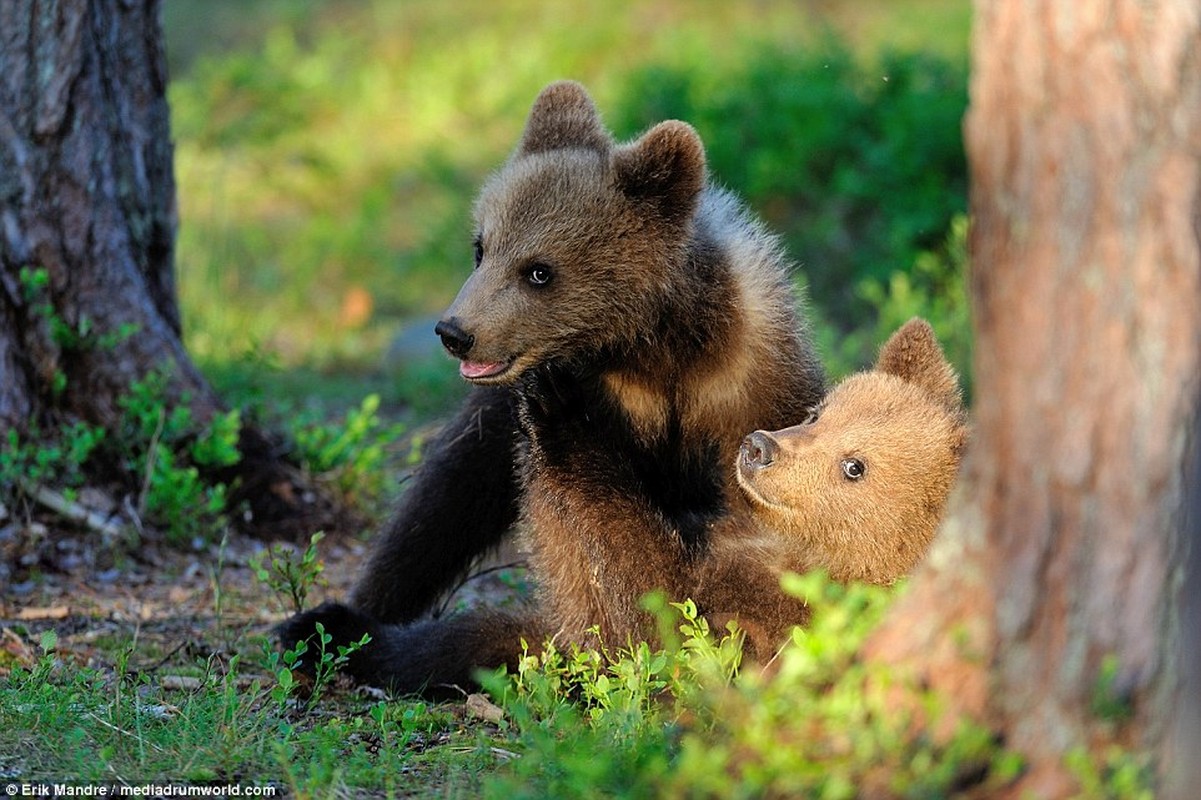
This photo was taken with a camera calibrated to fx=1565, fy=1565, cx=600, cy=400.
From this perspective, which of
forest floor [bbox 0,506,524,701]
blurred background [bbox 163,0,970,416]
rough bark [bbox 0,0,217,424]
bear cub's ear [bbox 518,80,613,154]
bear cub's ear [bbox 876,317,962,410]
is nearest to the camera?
bear cub's ear [bbox 876,317,962,410]

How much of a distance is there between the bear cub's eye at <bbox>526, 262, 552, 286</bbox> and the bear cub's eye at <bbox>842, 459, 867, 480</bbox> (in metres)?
1.11

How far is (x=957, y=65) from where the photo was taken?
11328mm

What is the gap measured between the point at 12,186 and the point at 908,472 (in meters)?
3.29

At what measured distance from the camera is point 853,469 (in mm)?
4594

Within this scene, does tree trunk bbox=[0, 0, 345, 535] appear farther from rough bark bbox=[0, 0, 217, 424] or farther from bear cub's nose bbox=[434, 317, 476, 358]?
bear cub's nose bbox=[434, 317, 476, 358]

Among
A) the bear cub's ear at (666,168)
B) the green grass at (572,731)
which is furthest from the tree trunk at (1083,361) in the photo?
the bear cub's ear at (666,168)

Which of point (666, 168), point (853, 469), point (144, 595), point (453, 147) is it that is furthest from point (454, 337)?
point (453, 147)

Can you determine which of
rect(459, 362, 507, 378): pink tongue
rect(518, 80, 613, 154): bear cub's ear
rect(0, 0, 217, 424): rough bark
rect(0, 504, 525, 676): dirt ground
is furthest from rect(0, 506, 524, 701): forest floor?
rect(518, 80, 613, 154): bear cub's ear

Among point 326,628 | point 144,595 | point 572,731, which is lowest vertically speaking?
point 144,595

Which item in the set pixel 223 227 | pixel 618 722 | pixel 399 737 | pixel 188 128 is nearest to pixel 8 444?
pixel 399 737

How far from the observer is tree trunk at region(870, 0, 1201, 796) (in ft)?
8.93

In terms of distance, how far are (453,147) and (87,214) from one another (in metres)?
7.04

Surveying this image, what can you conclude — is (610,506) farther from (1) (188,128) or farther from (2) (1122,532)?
(1) (188,128)

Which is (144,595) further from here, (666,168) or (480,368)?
(666,168)
